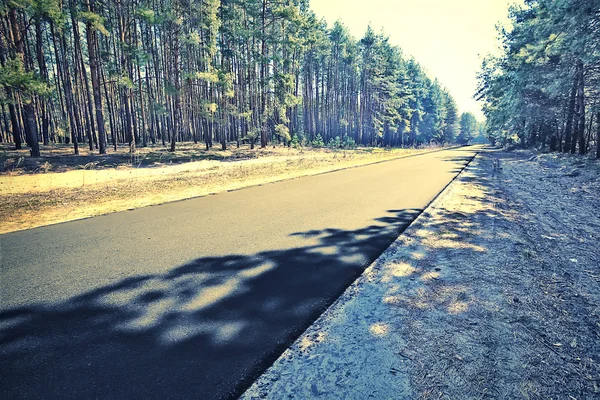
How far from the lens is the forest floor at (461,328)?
6.15 feet

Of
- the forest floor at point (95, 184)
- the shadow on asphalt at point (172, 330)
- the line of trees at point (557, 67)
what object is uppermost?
the line of trees at point (557, 67)

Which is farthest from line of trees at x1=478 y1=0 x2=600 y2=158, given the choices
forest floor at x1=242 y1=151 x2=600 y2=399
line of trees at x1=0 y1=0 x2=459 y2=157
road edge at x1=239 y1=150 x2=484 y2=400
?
line of trees at x1=0 y1=0 x2=459 y2=157

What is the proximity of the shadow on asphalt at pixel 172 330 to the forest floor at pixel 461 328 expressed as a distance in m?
0.27

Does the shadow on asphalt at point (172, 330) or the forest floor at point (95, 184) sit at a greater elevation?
the forest floor at point (95, 184)

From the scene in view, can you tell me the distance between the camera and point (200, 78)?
2130cm

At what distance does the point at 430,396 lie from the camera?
1769 mm

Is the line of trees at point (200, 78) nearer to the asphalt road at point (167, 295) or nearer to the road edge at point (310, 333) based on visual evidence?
the asphalt road at point (167, 295)

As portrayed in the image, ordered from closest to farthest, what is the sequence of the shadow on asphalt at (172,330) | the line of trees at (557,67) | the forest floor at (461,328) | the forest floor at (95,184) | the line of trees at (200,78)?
the forest floor at (461,328) < the shadow on asphalt at (172,330) < the forest floor at (95,184) < the line of trees at (557,67) < the line of trees at (200,78)

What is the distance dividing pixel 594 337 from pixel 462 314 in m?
0.95

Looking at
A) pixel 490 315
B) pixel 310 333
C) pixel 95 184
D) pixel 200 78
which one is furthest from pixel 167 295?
pixel 200 78

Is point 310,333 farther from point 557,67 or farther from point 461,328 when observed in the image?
point 557,67

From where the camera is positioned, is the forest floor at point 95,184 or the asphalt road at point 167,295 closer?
the asphalt road at point 167,295

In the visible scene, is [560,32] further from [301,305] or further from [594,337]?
[301,305]

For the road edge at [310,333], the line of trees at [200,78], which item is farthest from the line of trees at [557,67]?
the line of trees at [200,78]
